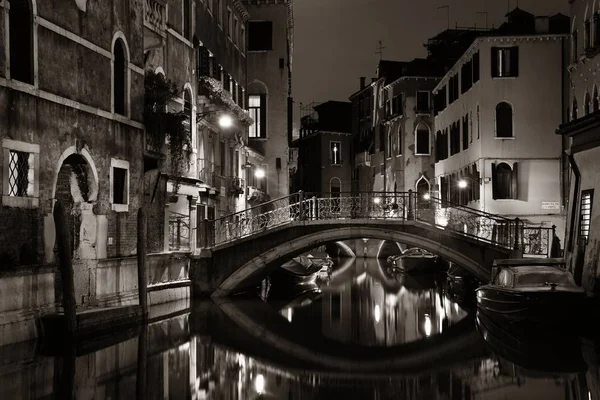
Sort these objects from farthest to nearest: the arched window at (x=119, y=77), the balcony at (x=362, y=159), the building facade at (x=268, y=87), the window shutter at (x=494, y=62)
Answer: the balcony at (x=362, y=159)
the building facade at (x=268, y=87)
the window shutter at (x=494, y=62)
the arched window at (x=119, y=77)

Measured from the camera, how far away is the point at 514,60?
3180 centimetres

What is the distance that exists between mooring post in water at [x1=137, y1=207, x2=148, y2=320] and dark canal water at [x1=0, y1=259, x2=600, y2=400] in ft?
2.06

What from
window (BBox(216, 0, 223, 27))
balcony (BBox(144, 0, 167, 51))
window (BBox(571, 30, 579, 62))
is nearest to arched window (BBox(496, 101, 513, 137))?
window (BBox(571, 30, 579, 62))

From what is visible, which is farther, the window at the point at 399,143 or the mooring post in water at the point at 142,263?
the window at the point at 399,143

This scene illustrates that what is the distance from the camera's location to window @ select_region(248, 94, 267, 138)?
41781mm

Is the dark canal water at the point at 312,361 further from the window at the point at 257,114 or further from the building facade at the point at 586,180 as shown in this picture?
the window at the point at 257,114

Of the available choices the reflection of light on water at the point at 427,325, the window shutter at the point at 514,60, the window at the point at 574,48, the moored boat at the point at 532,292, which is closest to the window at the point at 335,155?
the window shutter at the point at 514,60

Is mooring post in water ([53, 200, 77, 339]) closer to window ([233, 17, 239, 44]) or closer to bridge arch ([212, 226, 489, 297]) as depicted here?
bridge arch ([212, 226, 489, 297])

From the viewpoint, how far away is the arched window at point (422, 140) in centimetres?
4744

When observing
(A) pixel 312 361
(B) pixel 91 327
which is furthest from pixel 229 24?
(A) pixel 312 361

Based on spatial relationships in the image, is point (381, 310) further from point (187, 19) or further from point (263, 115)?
point (263, 115)

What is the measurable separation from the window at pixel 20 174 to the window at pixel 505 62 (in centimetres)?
1957

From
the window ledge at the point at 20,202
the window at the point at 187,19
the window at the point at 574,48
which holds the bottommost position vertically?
the window ledge at the point at 20,202

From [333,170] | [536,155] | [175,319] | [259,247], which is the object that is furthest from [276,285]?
[333,170]
